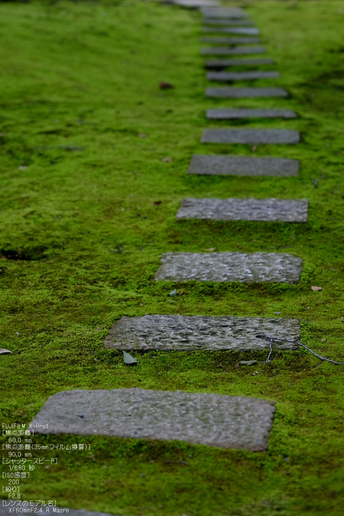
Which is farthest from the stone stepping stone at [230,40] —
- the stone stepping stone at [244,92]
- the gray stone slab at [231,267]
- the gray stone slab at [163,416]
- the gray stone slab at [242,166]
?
the gray stone slab at [163,416]

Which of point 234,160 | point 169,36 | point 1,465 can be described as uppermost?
point 169,36

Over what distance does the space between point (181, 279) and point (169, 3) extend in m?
8.96

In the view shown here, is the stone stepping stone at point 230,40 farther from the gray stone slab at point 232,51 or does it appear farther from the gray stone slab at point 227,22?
the gray stone slab at point 227,22

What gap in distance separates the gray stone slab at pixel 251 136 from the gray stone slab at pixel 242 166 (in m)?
0.35

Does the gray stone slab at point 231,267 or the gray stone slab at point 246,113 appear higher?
the gray stone slab at point 246,113

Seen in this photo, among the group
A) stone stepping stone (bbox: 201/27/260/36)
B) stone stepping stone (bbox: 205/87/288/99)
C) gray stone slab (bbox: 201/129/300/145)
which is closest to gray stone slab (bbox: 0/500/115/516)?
gray stone slab (bbox: 201/129/300/145)

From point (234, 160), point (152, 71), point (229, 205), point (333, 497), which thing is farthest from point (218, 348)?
point (152, 71)

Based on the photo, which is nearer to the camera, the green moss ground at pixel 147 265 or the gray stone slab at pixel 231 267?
the green moss ground at pixel 147 265

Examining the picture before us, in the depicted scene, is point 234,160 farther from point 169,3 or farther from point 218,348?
point 169,3

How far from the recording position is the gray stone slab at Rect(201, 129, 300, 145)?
470 cm

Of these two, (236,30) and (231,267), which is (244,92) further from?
(231,267)

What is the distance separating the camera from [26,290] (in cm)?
302

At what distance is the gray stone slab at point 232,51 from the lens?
24.3 feet

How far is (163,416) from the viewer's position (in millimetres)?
2076
